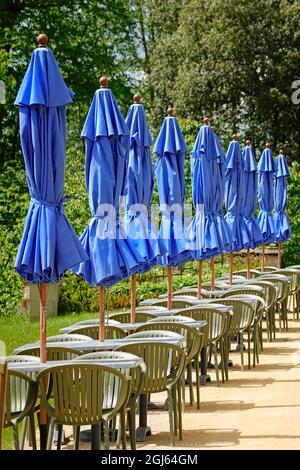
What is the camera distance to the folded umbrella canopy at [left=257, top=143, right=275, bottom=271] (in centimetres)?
1931

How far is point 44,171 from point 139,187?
3.23m

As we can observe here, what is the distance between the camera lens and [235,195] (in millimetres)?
16828

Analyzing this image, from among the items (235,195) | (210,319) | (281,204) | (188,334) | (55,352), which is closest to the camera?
(55,352)

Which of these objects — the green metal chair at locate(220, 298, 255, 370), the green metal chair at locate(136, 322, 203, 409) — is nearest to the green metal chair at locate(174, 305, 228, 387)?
the green metal chair at locate(220, 298, 255, 370)

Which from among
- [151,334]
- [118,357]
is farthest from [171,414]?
[151,334]

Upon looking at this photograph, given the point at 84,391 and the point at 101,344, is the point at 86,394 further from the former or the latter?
the point at 101,344

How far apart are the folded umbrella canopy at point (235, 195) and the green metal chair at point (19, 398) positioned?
31.4ft

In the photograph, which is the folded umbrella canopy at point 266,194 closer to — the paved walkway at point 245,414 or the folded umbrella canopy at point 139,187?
the paved walkway at point 245,414

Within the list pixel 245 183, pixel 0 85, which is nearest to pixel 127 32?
pixel 0 85

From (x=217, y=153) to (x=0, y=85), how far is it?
1242 cm

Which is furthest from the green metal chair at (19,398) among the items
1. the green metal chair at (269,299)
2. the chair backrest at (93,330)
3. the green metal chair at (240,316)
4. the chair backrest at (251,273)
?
the chair backrest at (251,273)

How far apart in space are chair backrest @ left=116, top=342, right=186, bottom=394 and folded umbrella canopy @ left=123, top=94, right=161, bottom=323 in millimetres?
2607

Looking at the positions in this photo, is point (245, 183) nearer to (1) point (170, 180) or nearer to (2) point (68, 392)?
(1) point (170, 180)

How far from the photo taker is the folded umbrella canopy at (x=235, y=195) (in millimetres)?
16531
